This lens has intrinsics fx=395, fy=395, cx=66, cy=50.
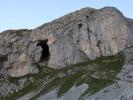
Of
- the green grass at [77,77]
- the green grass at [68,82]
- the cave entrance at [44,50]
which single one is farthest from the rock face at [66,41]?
the green grass at [68,82]

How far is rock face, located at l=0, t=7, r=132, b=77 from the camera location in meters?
104

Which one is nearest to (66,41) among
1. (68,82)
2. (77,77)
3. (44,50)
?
(44,50)

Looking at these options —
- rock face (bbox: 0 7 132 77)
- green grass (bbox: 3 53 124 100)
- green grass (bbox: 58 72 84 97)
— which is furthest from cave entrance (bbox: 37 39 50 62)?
green grass (bbox: 58 72 84 97)

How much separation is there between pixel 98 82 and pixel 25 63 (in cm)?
4296

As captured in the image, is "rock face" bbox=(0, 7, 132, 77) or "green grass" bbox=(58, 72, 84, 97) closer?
"green grass" bbox=(58, 72, 84, 97)

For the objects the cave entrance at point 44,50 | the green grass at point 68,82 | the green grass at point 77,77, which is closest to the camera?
the green grass at point 77,77

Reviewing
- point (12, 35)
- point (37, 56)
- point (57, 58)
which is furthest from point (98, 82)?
point (12, 35)

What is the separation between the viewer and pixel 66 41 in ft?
368

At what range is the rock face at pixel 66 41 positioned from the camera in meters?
104

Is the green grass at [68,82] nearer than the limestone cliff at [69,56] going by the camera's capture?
No

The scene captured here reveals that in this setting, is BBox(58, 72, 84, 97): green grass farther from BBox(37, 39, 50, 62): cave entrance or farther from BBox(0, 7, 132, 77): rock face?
BBox(37, 39, 50, 62): cave entrance

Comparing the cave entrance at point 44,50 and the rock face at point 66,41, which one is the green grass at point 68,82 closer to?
the rock face at point 66,41

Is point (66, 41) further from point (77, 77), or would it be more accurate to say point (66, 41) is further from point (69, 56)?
point (77, 77)

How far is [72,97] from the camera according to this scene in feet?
255
